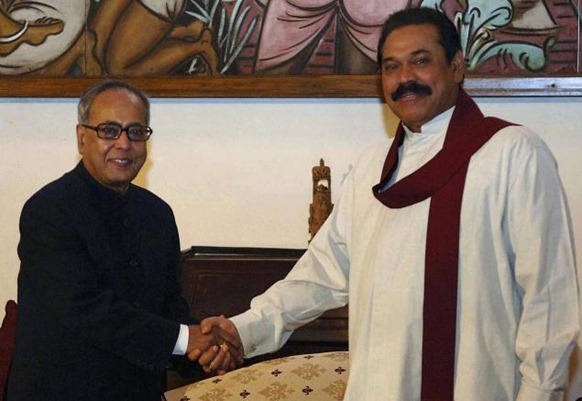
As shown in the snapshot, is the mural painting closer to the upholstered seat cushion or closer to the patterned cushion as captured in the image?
the upholstered seat cushion

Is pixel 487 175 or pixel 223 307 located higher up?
pixel 487 175

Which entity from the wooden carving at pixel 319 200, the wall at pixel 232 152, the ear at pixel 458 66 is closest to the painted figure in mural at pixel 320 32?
the wall at pixel 232 152

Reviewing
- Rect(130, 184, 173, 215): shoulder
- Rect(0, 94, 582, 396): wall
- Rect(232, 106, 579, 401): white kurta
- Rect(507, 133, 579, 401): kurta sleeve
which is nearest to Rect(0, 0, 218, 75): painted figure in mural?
Rect(0, 94, 582, 396): wall

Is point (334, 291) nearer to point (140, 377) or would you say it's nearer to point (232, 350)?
point (232, 350)

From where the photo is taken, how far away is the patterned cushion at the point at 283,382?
3.47 meters

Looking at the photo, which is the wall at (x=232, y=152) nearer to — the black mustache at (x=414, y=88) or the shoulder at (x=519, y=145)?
the black mustache at (x=414, y=88)

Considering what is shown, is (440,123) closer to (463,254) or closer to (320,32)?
(463,254)

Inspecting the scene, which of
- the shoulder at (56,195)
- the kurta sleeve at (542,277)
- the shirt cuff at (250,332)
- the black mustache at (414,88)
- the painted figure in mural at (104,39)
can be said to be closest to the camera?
the kurta sleeve at (542,277)

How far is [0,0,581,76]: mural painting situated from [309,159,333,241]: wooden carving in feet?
1.51

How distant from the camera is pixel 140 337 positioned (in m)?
2.94

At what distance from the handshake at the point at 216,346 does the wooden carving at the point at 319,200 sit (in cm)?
116

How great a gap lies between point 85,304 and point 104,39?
199 centimetres

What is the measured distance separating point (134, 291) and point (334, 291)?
663 millimetres

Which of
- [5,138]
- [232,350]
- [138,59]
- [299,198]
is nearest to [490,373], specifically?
[232,350]
